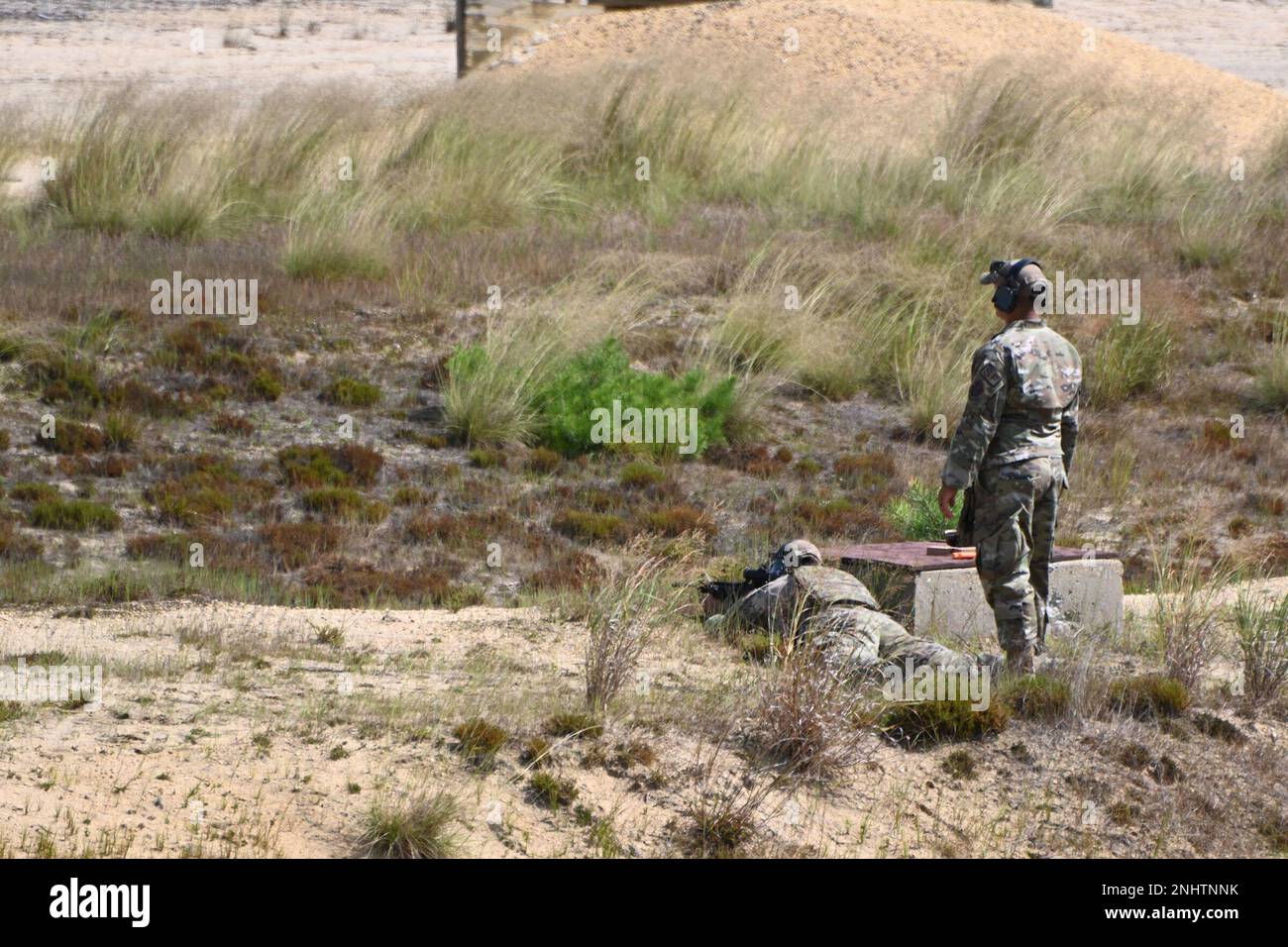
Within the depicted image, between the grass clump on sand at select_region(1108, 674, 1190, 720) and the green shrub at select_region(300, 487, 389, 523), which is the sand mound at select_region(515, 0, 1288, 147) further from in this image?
the grass clump on sand at select_region(1108, 674, 1190, 720)

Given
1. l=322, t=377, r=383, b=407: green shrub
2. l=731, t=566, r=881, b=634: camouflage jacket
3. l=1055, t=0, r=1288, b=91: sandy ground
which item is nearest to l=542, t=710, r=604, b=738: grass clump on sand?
l=731, t=566, r=881, b=634: camouflage jacket

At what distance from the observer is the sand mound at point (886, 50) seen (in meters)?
23.2

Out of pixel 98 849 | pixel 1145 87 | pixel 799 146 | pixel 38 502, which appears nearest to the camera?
pixel 98 849

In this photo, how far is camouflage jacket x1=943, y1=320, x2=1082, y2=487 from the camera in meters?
6.84

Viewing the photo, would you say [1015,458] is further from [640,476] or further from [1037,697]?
[640,476]

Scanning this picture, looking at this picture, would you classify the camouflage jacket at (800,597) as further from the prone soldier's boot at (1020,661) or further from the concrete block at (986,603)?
the prone soldier's boot at (1020,661)

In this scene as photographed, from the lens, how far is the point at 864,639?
24.3 ft

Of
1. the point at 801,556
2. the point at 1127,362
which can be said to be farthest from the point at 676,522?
the point at 1127,362

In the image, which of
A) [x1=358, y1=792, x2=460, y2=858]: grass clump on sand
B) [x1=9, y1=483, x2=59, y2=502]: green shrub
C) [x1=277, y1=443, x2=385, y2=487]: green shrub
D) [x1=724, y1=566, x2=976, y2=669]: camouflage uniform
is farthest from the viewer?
[x1=277, y1=443, x2=385, y2=487]: green shrub

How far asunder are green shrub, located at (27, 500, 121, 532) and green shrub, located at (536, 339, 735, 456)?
340cm

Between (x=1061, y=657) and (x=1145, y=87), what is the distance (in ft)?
54.7

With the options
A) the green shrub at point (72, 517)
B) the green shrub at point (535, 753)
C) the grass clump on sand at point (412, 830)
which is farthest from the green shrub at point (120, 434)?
the grass clump on sand at point (412, 830)

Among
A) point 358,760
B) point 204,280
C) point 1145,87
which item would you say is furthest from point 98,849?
point 1145,87
